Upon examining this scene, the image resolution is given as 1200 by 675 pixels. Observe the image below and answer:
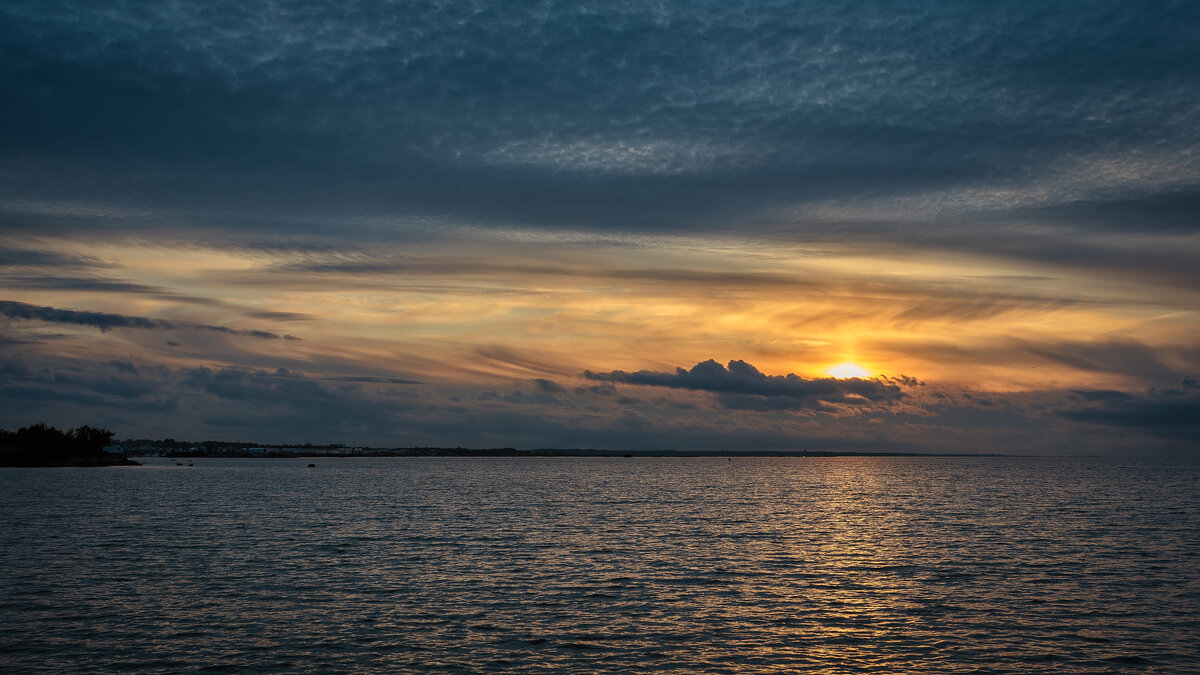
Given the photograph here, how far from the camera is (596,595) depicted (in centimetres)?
4041

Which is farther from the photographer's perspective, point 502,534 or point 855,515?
point 855,515

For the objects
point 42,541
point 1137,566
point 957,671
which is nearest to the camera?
point 957,671

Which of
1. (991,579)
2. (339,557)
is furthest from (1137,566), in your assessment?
(339,557)

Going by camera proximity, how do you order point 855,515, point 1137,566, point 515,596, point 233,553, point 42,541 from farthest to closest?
point 855,515 → point 42,541 → point 233,553 → point 1137,566 → point 515,596

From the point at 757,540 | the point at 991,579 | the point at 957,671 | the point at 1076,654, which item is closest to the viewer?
the point at 957,671

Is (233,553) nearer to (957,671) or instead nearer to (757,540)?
(757,540)

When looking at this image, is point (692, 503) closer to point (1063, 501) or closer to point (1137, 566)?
point (1063, 501)

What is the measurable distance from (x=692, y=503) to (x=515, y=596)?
7219cm

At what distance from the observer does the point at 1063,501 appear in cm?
11294

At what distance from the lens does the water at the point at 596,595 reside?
29.5m

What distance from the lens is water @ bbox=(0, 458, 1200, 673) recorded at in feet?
96.8

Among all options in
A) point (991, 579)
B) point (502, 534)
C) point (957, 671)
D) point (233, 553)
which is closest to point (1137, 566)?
point (991, 579)

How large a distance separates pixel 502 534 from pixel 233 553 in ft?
67.1

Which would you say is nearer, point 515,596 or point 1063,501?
point 515,596
